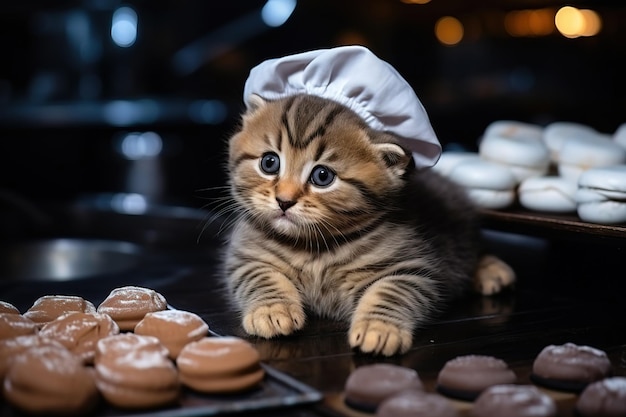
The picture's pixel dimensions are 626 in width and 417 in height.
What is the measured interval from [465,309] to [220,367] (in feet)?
Result: 2.35

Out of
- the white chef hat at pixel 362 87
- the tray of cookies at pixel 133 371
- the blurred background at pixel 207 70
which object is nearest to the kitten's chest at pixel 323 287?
the white chef hat at pixel 362 87

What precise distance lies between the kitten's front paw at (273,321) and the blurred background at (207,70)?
191 cm

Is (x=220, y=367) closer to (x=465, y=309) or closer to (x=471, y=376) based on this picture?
(x=471, y=376)

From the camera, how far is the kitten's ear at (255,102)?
170 centimetres

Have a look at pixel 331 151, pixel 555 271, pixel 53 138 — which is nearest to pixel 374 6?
pixel 53 138

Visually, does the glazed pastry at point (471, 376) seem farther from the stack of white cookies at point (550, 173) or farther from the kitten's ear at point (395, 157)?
the stack of white cookies at point (550, 173)

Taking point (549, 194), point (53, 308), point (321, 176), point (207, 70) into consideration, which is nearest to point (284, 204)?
point (321, 176)

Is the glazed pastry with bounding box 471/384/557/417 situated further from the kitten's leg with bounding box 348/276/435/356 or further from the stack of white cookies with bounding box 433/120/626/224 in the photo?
the stack of white cookies with bounding box 433/120/626/224

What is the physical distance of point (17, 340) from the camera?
3.81 feet

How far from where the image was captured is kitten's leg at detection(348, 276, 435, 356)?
1.35 metres

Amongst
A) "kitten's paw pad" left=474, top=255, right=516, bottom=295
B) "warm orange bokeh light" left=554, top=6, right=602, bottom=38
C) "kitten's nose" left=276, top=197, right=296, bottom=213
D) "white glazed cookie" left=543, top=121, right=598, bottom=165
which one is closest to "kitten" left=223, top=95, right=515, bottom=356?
"kitten's nose" left=276, top=197, right=296, bottom=213

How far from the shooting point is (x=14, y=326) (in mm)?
1234

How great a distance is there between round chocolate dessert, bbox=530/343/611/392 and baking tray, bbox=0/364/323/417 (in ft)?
1.02

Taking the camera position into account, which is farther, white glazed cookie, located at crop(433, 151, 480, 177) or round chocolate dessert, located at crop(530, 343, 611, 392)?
white glazed cookie, located at crop(433, 151, 480, 177)
